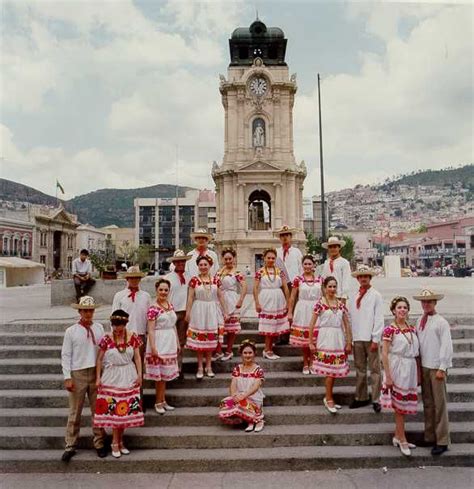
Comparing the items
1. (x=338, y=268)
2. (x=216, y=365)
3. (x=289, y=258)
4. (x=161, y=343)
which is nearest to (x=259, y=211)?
(x=289, y=258)

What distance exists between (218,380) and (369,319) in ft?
7.22

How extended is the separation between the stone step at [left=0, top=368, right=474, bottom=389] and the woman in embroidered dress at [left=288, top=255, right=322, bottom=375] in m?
0.18

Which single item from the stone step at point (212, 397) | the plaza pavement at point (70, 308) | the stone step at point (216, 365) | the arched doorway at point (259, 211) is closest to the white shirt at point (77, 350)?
the stone step at point (212, 397)

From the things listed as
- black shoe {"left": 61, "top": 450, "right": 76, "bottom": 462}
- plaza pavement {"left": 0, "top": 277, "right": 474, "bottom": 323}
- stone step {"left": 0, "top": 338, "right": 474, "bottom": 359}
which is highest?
plaza pavement {"left": 0, "top": 277, "right": 474, "bottom": 323}

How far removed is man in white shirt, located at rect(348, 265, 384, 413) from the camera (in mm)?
5977

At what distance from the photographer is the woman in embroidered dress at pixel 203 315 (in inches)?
258

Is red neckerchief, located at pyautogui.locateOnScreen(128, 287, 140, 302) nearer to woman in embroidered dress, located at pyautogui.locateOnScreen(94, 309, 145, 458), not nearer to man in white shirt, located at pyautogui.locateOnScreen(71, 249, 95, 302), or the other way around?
woman in embroidered dress, located at pyautogui.locateOnScreen(94, 309, 145, 458)

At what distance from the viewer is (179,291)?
6.81 m

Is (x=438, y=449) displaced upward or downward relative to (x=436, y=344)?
downward

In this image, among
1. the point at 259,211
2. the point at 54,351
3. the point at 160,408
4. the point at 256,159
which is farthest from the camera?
the point at 259,211

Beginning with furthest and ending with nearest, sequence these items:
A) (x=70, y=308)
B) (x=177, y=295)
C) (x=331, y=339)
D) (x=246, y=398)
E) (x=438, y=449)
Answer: (x=70, y=308) < (x=177, y=295) < (x=331, y=339) < (x=246, y=398) < (x=438, y=449)

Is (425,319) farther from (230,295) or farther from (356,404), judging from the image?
(230,295)

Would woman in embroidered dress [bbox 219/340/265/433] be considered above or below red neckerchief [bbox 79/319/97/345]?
below

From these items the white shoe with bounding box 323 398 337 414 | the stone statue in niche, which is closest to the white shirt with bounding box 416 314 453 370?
the white shoe with bounding box 323 398 337 414
